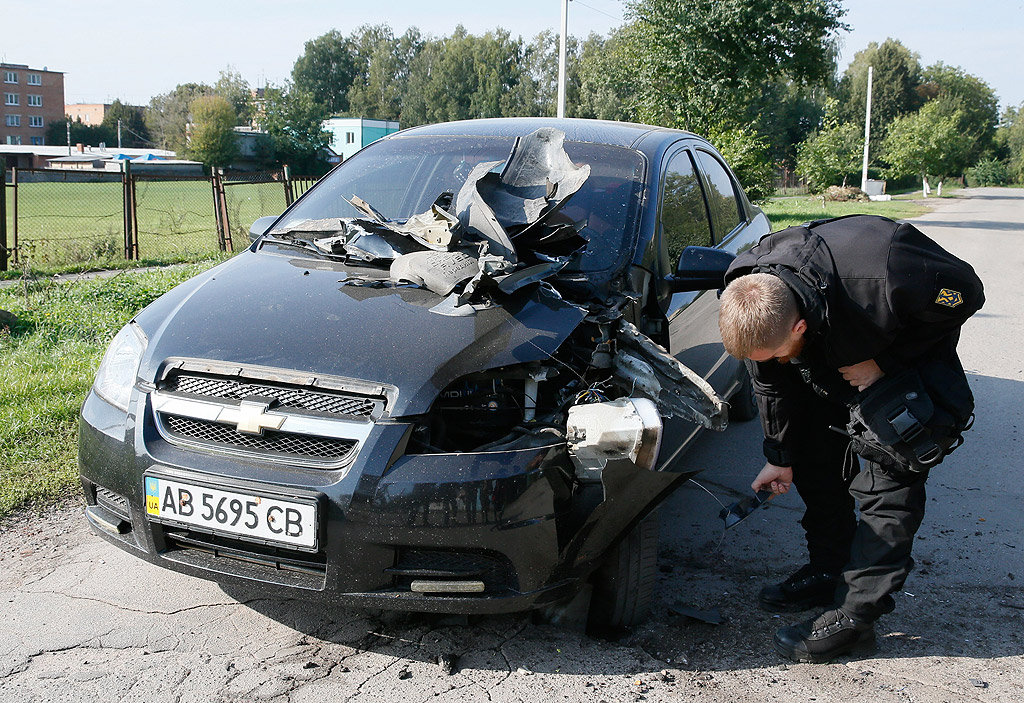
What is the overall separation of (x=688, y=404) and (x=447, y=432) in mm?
784

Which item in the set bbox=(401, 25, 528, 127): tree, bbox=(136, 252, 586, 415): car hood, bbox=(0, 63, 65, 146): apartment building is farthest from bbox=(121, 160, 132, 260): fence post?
bbox=(0, 63, 65, 146): apartment building

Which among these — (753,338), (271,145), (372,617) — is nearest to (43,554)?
(372,617)

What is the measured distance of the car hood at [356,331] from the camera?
2432 mm

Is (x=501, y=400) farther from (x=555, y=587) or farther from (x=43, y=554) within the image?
(x=43, y=554)

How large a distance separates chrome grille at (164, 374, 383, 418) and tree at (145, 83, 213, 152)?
8341 centimetres

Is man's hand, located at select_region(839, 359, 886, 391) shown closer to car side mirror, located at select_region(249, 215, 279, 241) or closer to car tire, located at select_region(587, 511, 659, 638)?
car tire, located at select_region(587, 511, 659, 638)

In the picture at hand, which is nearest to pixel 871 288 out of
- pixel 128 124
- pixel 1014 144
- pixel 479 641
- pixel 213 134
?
pixel 479 641

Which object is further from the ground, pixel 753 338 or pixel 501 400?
pixel 753 338

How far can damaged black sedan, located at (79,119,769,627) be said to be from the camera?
2297mm

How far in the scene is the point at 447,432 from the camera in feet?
8.28

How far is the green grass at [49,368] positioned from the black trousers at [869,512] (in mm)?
3301

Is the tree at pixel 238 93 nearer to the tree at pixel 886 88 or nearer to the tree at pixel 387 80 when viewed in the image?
the tree at pixel 387 80

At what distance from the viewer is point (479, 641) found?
107 inches

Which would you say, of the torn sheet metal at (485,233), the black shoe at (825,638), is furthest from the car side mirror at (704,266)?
the black shoe at (825,638)
